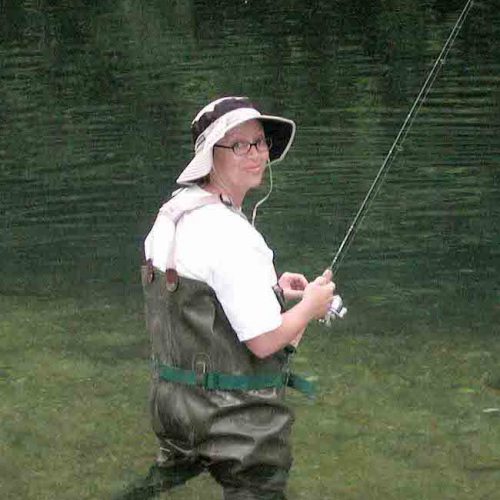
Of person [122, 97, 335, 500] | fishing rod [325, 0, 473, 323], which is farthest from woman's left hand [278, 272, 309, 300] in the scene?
person [122, 97, 335, 500]

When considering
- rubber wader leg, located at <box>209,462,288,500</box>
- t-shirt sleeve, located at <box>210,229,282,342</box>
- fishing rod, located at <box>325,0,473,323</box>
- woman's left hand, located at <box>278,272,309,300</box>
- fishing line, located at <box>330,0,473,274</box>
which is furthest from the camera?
fishing line, located at <box>330,0,473,274</box>

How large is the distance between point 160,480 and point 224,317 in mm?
1096

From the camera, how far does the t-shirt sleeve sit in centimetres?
398

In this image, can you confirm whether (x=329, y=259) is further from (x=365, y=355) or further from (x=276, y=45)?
(x=276, y=45)

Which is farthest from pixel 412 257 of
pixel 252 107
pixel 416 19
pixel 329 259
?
pixel 416 19

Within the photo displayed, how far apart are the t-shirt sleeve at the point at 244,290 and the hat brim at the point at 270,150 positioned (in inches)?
10.9

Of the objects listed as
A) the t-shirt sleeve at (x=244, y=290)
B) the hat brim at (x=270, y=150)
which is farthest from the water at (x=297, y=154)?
the t-shirt sleeve at (x=244, y=290)

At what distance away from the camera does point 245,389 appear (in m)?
4.16

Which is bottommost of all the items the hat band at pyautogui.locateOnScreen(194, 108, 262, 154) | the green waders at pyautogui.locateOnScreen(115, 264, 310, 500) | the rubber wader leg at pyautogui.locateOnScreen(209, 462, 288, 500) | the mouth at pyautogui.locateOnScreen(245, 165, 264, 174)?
the rubber wader leg at pyautogui.locateOnScreen(209, 462, 288, 500)

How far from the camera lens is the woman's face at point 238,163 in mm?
4246

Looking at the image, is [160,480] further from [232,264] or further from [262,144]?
[262,144]

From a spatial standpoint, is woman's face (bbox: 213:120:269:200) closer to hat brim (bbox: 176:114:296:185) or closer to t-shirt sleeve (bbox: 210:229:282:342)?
hat brim (bbox: 176:114:296:185)

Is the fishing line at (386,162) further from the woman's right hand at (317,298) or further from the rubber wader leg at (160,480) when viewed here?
the rubber wader leg at (160,480)

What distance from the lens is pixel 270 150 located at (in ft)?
14.9
